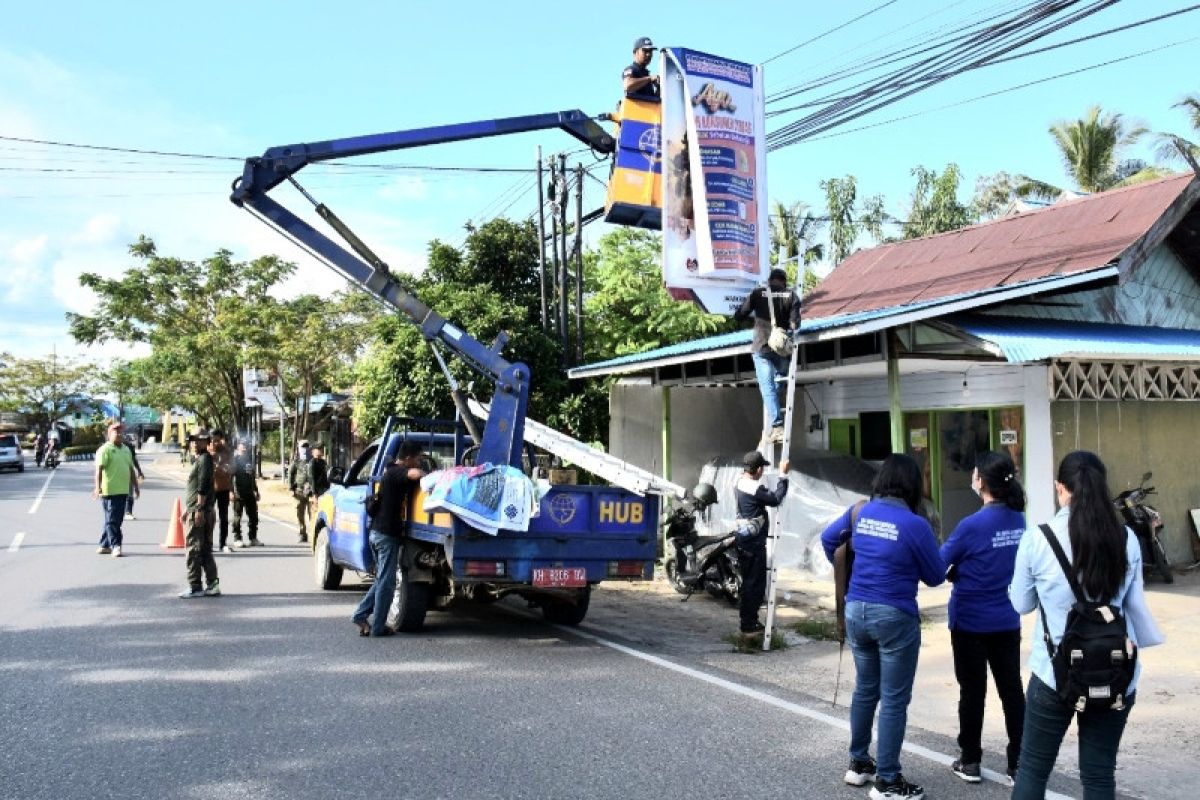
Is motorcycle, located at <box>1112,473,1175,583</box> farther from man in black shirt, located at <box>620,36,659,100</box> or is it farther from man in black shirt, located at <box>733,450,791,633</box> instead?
man in black shirt, located at <box>620,36,659,100</box>

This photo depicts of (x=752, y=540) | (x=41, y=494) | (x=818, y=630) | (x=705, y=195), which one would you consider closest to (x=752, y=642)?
(x=752, y=540)

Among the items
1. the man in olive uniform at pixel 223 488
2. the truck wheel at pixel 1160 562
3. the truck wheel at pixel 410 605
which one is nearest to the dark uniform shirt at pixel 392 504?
the truck wheel at pixel 410 605

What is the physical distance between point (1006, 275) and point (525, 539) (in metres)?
8.20

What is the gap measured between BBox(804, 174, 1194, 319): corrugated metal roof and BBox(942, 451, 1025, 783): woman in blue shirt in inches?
290

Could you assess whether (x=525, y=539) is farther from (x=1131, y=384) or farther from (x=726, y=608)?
(x=1131, y=384)

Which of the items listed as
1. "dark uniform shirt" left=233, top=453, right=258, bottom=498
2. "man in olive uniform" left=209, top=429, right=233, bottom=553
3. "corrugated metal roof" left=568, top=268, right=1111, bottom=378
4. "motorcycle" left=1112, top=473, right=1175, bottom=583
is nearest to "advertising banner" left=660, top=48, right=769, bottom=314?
"corrugated metal roof" left=568, top=268, right=1111, bottom=378

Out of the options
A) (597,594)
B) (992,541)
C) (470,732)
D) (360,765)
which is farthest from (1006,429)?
(360,765)

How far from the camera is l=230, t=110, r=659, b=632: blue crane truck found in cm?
792

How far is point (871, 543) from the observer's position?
4672mm

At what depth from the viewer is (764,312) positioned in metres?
9.79

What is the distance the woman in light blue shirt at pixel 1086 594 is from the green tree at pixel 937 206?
28711mm

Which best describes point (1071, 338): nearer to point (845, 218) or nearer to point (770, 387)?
point (770, 387)

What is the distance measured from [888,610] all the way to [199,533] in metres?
7.76

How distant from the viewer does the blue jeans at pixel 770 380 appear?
31.3ft
